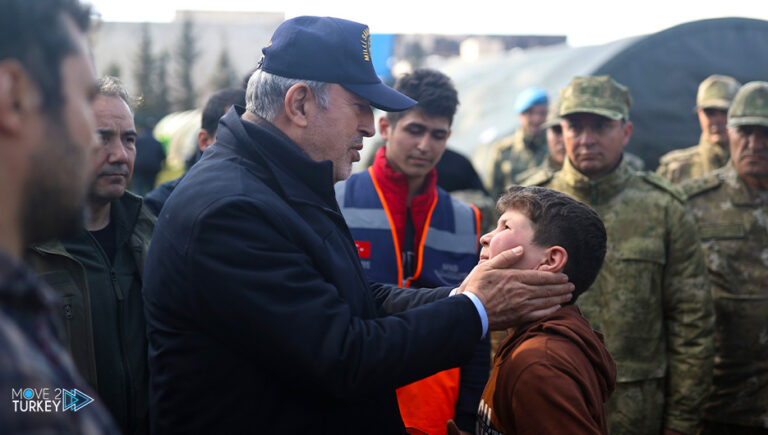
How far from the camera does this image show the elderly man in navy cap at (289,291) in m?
1.84

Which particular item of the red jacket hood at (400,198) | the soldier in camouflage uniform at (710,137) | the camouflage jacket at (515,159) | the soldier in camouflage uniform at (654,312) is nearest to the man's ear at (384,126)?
the red jacket hood at (400,198)

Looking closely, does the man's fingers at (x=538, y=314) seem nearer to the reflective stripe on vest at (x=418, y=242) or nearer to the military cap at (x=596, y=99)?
the reflective stripe on vest at (x=418, y=242)

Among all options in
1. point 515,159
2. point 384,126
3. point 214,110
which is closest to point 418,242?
point 384,126

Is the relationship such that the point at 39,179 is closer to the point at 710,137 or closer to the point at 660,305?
the point at 660,305

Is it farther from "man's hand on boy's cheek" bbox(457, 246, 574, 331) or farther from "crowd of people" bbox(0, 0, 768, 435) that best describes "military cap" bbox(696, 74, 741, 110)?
"man's hand on boy's cheek" bbox(457, 246, 574, 331)

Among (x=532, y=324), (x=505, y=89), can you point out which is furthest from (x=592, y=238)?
(x=505, y=89)

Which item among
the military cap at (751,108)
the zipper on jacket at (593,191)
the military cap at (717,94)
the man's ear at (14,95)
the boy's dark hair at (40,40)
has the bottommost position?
the zipper on jacket at (593,191)

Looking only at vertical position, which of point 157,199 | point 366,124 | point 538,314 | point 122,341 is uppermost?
point 366,124

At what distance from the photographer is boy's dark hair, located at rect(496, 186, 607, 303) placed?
246 cm

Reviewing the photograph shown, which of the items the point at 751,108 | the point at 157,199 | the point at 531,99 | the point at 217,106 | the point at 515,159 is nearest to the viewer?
the point at 157,199

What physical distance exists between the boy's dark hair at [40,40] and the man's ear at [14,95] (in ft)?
0.04

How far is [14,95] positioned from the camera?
3.68 ft

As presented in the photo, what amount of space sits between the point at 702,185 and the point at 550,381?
3344mm

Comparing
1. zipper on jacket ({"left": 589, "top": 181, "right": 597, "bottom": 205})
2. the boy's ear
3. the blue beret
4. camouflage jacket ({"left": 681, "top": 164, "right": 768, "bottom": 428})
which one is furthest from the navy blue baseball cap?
the blue beret
